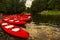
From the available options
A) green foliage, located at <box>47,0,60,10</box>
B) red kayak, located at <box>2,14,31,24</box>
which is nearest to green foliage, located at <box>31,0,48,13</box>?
green foliage, located at <box>47,0,60,10</box>

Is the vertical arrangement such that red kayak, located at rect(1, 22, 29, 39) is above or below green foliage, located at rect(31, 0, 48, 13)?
below

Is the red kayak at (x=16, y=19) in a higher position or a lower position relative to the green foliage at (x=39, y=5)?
lower

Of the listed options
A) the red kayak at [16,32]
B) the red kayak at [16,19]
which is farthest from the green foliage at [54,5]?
the red kayak at [16,32]

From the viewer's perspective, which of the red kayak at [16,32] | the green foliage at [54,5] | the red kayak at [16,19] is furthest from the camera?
the green foliage at [54,5]

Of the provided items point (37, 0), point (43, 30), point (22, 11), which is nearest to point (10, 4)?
point (22, 11)

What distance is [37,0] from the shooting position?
1072cm

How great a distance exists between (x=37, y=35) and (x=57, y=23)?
192 centimetres

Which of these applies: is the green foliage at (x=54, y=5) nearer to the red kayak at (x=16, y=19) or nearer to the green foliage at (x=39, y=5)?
the green foliage at (x=39, y=5)

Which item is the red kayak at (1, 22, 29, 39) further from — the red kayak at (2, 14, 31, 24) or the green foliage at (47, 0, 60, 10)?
the green foliage at (47, 0, 60, 10)

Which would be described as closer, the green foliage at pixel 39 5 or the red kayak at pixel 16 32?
the red kayak at pixel 16 32

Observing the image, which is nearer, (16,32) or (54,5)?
(16,32)

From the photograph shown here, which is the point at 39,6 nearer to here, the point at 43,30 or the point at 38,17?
the point at 38,17

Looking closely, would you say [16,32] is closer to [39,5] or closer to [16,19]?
[16,19]

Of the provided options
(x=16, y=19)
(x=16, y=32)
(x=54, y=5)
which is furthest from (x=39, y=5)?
(x=16, y=32)
